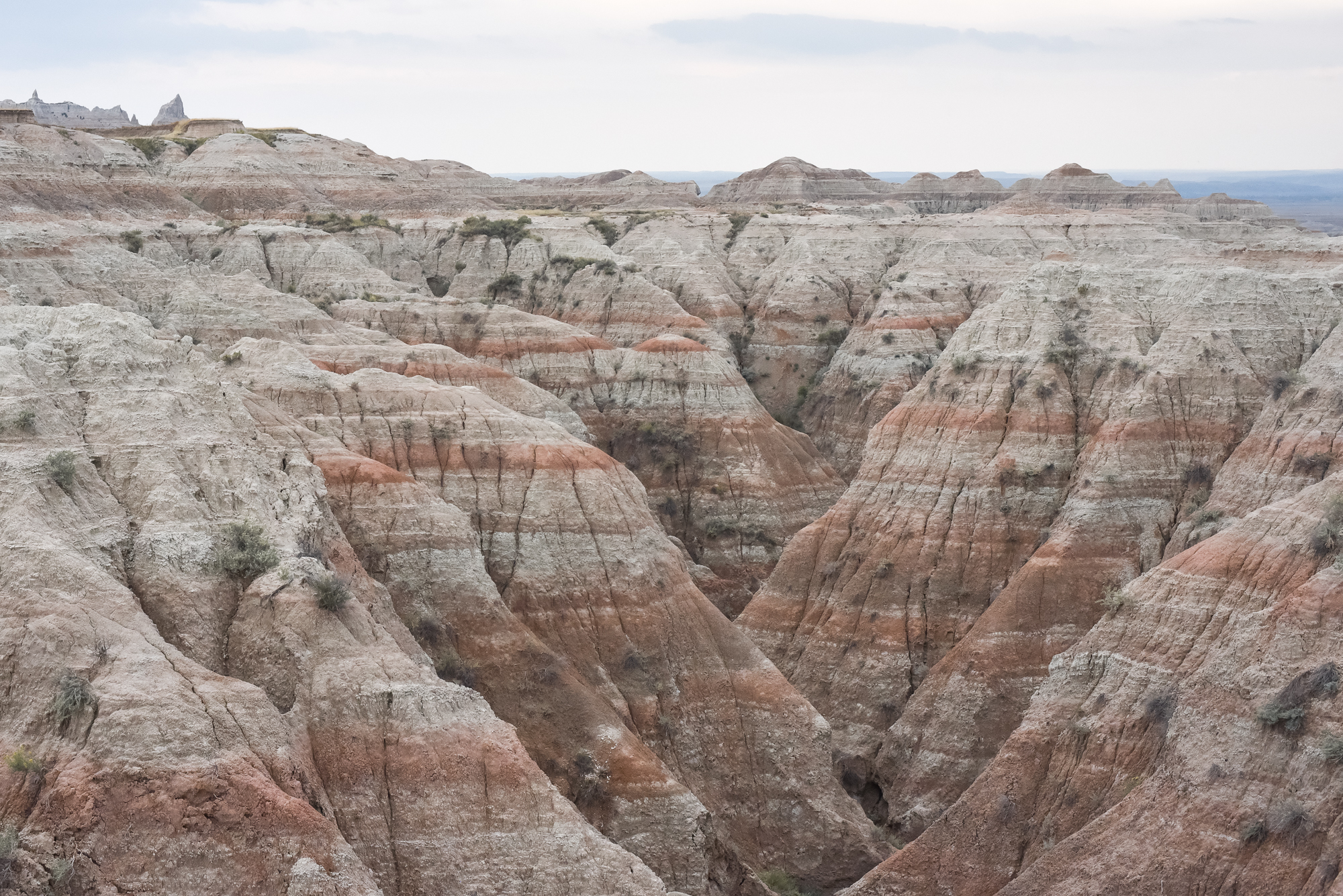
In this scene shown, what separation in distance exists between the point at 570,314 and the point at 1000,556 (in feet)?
167

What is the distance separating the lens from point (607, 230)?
133125 mm

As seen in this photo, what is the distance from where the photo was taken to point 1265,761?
41719 millimetres

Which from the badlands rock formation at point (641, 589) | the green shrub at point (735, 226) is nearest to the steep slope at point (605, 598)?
the badlands rock formation at point (641, 589)

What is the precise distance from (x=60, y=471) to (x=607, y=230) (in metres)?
98.4

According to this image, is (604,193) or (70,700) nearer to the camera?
(70,700)

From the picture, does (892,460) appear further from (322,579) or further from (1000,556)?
(322,579)

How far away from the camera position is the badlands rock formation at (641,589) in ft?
110

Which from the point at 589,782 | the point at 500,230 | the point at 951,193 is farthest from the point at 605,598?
the point at 951,193

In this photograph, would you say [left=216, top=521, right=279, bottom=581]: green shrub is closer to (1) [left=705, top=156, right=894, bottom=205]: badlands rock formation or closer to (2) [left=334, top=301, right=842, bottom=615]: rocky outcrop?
(2) [left=334, top=301, right=842, bottom=615]: rocky outcrop

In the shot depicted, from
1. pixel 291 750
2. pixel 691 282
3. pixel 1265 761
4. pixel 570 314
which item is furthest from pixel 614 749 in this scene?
pixel 691 282

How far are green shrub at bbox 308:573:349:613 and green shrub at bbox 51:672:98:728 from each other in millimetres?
7127

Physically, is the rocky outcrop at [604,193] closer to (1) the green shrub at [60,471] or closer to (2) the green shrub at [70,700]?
(1) the green shrub at [60,471]

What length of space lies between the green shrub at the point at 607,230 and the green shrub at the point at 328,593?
95.4 meters

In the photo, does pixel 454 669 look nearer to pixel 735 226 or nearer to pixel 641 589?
pixel 641 589
